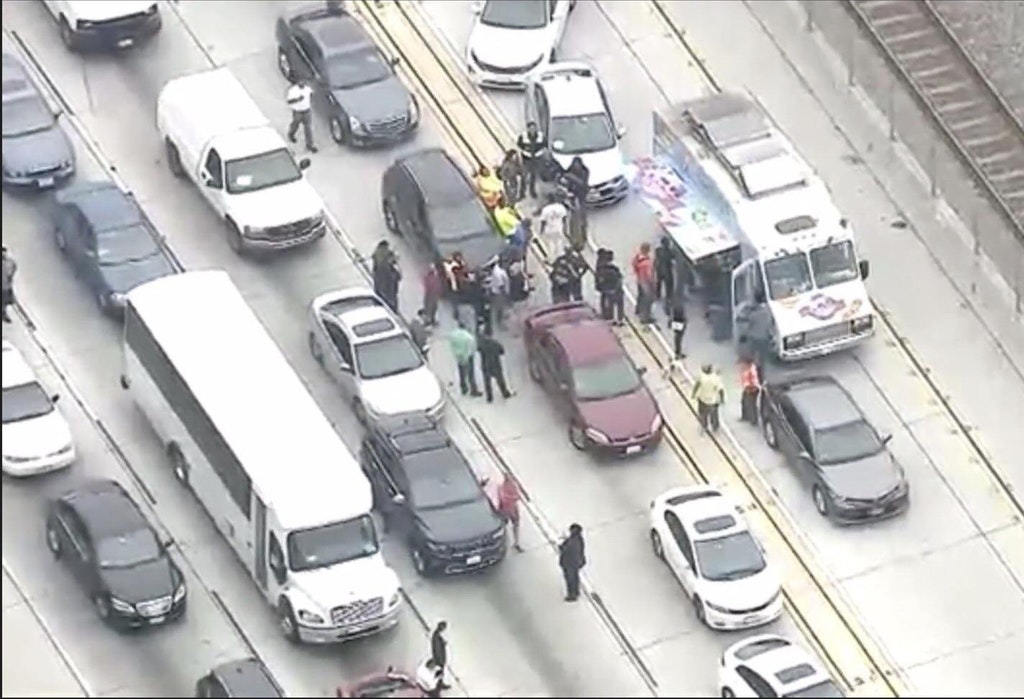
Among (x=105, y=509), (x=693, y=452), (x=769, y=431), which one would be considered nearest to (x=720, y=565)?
(x=693, y=452)

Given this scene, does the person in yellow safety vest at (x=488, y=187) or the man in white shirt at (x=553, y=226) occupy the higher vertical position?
the person in yellow safety vest at (x=488, y=187)

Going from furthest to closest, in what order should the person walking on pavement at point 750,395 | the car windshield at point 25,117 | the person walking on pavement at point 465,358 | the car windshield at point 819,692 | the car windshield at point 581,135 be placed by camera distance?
the car windshield at point 581,135
the car windshield at point 25,117
the person walking on pavement at point 750,395
the person walking on pavement at point 465,358
the car windshield at point 819,692

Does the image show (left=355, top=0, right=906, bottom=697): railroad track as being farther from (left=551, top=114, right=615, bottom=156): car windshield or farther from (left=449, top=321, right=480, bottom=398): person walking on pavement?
(left=449, top=321, right=480, bottom=398): person walking on pavement

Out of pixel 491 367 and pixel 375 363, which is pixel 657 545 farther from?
pixel 375 363

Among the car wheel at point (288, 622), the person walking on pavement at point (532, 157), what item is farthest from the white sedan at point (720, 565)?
the person walking on pavement at point (532, 157)

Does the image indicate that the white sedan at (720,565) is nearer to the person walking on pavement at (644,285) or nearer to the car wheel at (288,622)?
the person walking on pavement at (644,285)
